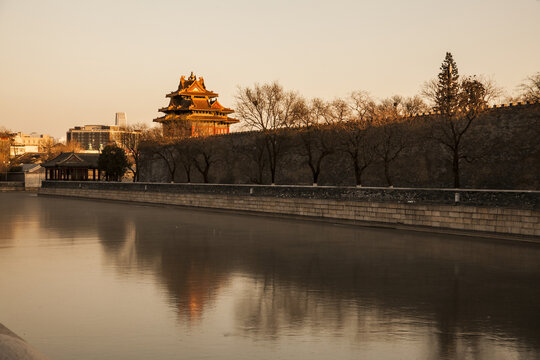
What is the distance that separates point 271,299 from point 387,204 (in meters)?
16.5

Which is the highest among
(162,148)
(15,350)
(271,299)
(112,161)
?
(162,148)

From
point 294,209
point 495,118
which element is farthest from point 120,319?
point 495,118

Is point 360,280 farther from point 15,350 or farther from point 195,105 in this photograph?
point 195,105

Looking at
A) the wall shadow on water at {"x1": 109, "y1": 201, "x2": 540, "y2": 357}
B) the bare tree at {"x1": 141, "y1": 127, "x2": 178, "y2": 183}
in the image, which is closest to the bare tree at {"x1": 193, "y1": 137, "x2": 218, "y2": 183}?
the bare tree at {"x1": 141, "y1": 127, "x2": 178, "y2": 183}

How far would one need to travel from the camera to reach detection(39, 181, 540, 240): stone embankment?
19.8m

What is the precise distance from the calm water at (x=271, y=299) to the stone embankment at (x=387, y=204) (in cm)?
249

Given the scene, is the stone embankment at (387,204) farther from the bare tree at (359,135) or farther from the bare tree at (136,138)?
the bare tree at (136,138)

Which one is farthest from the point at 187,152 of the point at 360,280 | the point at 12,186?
the point at 360,280

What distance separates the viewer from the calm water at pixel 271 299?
269 inches

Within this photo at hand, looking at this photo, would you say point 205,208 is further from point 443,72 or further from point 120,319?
point 443,72

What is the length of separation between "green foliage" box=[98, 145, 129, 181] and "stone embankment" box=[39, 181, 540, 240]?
3239 centimetres

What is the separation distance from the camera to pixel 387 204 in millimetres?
25359

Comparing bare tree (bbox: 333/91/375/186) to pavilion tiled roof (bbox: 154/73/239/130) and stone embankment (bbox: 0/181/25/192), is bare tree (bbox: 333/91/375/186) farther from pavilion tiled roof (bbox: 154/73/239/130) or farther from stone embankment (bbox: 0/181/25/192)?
stone embankment (bbox: 0/181/25/192)

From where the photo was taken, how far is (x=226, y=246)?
17391mm
